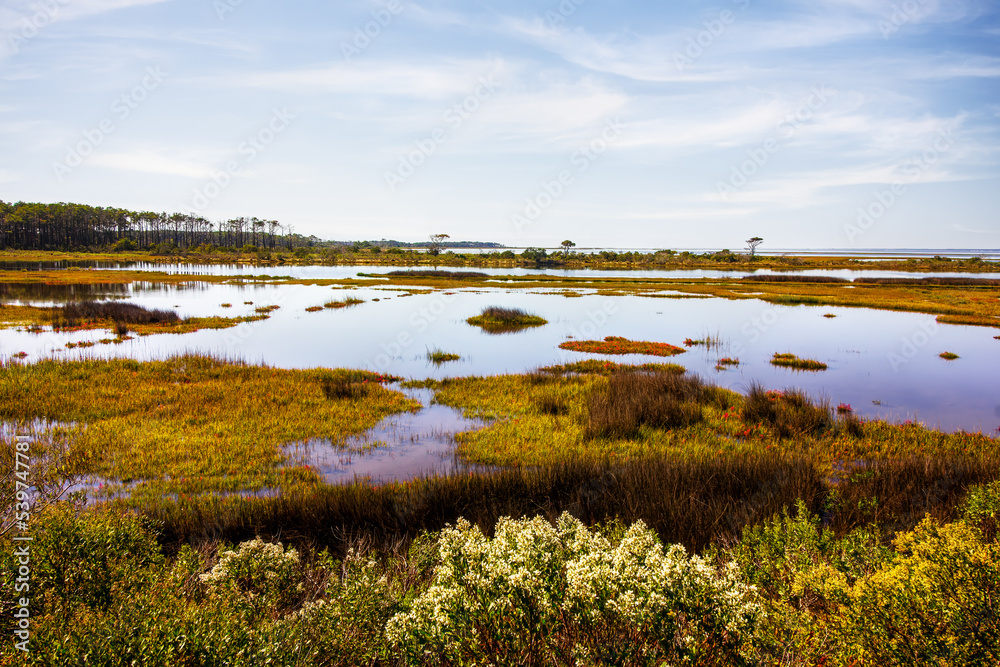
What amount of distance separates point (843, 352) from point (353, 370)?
26.1m

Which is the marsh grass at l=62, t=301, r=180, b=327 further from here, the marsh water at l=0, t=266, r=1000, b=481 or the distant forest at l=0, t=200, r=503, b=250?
the distant forest at l=0, t=200, r=503, b=250

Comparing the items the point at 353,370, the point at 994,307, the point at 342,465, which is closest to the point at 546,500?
the point at 342,465

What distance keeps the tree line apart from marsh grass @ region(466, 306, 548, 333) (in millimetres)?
146054

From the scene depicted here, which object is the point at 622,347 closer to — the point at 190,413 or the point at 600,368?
the point at 600,368

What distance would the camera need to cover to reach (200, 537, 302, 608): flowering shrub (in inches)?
179

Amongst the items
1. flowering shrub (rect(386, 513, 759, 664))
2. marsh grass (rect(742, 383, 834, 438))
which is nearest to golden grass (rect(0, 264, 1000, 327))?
marsh grass (rect(742, 383, 834, 438))

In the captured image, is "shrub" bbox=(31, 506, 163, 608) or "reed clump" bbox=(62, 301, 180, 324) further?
"reed clump" bbox=(62, 301, 180, 324)

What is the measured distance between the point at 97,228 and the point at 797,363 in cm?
20269

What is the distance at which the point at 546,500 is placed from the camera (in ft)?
29.8

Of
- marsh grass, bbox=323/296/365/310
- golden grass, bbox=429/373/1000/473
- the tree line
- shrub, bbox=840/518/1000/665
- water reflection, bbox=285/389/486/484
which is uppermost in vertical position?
the tree line

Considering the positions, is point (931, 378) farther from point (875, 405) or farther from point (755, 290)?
point (755, 290)

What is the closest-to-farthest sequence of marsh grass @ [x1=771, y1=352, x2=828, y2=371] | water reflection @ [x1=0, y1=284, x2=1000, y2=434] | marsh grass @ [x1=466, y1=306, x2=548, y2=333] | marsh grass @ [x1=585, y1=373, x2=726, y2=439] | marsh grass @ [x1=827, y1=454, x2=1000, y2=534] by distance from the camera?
marsh grass @ [x1=827, y1=454, x2=1000, y2=534] → marsh grass @ [x1=585, y1=373, x2=726, y2=439] → water reflection @ [x1=0, y1=284, x2=1000, y2=434] → marsh grass @ [x1=771, y1=352, x2=828, y2=371] → marsh grass @ [x1=466, y1=306, x2=548, y2=333]

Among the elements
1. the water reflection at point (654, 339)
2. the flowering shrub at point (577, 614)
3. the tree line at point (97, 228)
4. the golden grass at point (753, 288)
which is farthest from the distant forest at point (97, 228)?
the flowering shrub at point (577, 614)

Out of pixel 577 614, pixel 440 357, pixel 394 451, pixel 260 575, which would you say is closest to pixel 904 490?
pixel 577 614
